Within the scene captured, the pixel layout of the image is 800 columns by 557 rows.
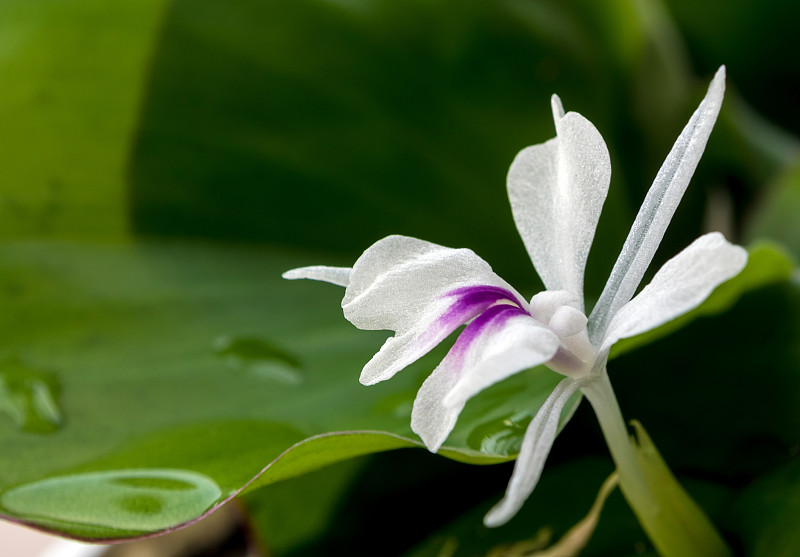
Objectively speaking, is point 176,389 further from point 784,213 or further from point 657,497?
point 784,213

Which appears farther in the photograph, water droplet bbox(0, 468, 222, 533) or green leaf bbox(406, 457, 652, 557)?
green leaf bbox(406, 457, 652, 557)

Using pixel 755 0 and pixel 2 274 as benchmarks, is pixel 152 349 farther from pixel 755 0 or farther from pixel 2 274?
pixel 755 0

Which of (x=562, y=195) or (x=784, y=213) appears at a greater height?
(x=784, y=213)

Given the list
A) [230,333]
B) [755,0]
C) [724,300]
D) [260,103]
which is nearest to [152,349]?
[230,333]

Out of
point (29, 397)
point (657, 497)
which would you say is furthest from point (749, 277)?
point (29, 397)

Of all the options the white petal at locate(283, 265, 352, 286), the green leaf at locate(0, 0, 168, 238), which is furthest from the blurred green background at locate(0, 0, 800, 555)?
the white petal at locate(283, 265, 352, 286)

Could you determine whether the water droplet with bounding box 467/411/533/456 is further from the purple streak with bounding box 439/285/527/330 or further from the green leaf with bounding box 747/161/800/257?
the green leaf with bounding box 747/161/800/257

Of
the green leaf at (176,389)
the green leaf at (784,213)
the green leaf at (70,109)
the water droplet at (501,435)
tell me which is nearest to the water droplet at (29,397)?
the green leaf at (176,389)
